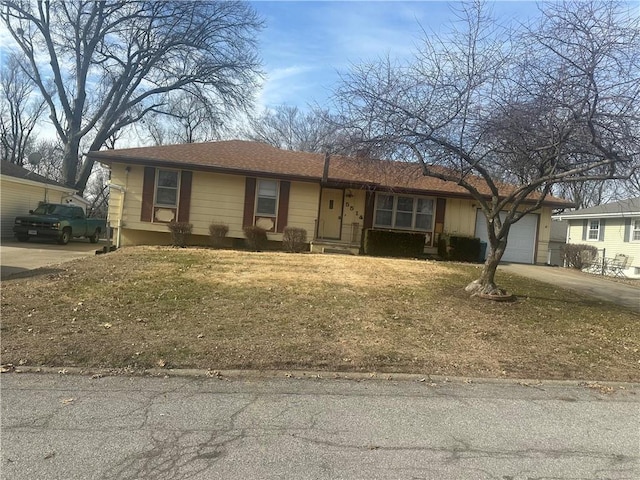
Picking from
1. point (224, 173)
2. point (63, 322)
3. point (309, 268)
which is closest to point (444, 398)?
point (63, 322)

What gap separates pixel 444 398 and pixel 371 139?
235 inches

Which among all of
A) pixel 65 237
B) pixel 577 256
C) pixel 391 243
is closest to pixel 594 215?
pixel 577 256

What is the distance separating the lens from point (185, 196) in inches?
691

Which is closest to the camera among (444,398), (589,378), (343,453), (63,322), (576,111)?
(343,453)

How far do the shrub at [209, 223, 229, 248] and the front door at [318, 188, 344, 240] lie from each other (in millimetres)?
4135

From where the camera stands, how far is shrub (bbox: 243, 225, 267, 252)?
17.0 metres

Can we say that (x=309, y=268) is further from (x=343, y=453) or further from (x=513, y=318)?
(x=343, y=453)

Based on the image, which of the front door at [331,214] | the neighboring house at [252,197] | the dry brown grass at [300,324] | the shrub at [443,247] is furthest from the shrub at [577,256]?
the dry brown grass at [300,324]

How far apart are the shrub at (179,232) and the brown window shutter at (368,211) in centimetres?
699

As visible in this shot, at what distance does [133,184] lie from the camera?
17.5 metres

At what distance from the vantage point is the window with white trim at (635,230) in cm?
2456

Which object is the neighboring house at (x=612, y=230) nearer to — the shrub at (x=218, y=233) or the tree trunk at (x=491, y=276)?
the tree trunk at (x=491, y=276)

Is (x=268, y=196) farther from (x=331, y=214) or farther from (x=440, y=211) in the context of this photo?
(x=440, y=211)

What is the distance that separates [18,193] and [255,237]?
46.2 ft
